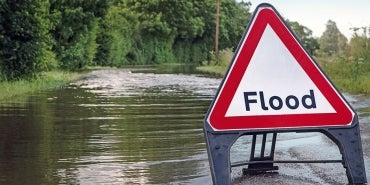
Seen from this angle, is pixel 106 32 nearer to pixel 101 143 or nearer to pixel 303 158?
pixel 101 143

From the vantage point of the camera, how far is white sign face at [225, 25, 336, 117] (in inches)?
177

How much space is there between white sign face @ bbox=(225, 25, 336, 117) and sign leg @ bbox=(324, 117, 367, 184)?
0.17m

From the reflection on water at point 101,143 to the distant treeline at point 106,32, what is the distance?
20.5ft

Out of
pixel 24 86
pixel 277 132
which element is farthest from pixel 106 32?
pixel 277 132

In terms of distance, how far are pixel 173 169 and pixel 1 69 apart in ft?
49.3

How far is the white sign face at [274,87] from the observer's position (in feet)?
14.8

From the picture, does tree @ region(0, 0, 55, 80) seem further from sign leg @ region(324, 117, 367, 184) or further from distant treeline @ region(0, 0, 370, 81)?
sign leg @ region(324, 117, 367, 184)

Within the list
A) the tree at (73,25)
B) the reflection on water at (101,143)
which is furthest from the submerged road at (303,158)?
the tree at (73,25)

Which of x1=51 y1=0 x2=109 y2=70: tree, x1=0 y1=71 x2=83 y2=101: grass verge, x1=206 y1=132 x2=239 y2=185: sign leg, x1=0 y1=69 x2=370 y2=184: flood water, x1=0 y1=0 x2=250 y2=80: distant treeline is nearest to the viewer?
x1=206 y1=132 x2=239 y2=185: sign leg

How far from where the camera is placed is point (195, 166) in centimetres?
723

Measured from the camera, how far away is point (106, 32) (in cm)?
5591

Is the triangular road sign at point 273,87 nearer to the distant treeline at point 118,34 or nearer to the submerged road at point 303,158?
the submerged road at point 303,158

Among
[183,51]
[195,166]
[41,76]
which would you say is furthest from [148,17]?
[195,166]

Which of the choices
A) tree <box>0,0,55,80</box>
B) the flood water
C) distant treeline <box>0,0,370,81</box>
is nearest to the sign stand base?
the flood water
